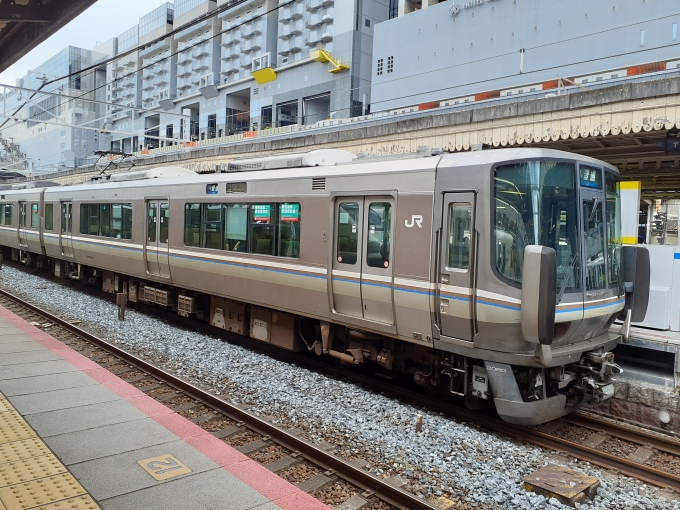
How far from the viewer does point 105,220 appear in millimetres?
14336

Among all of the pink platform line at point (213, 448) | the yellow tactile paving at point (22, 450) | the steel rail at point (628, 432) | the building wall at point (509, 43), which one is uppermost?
the building wall at point (509, 43)

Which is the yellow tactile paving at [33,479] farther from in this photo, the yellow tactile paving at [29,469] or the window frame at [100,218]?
the window frame at [100,218]

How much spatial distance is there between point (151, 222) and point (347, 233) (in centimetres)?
619

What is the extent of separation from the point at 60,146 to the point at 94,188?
63651 mm

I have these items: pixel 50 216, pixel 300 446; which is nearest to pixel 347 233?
pixel 300 446

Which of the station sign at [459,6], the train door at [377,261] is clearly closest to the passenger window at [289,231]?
the train door at [377,261]

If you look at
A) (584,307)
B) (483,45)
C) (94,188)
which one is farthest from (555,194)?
(483,45)

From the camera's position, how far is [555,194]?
6.13 meters

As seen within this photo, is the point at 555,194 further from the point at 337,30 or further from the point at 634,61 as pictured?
the point at 337,30

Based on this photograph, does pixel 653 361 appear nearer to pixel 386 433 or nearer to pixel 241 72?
pixel 386 433

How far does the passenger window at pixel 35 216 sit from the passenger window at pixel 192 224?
417 inches

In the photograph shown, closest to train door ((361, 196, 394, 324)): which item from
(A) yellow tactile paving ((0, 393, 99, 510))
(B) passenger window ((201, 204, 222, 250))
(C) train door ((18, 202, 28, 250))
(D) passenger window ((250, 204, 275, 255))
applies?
(D) passenger window ((250, 204, 275, 255))

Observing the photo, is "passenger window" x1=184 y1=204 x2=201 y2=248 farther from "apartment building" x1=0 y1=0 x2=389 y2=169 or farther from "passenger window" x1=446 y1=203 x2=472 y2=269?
"apartment building" x1=0 y1=0 x2=389 y2=169

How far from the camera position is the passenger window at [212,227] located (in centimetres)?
1022
